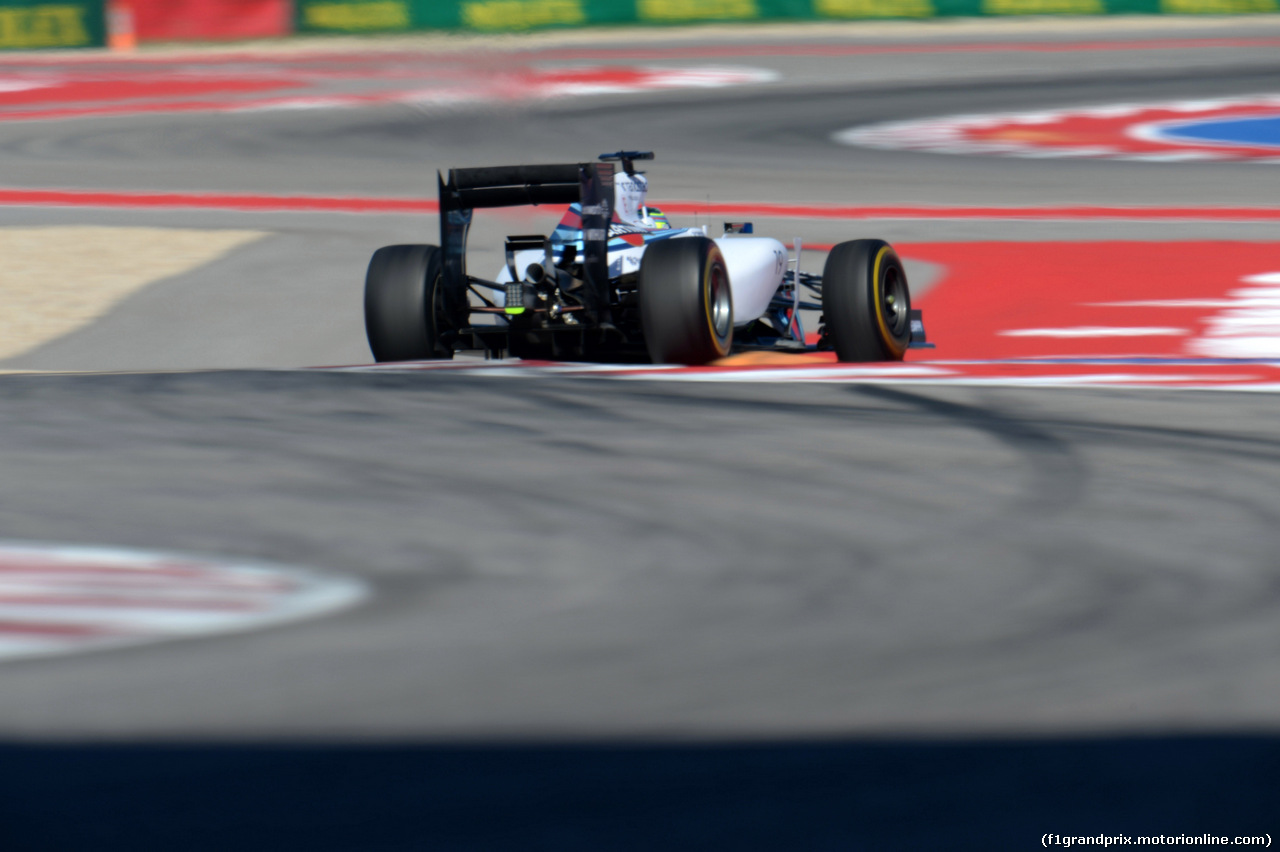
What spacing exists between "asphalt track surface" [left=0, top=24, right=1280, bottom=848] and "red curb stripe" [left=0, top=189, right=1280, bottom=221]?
885 cm

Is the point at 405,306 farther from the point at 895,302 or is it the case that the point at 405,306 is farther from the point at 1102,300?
the point at 1102,300

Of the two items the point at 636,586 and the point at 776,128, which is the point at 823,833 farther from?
the point at 776,128

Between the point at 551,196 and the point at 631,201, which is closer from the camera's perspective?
the point at 551,196

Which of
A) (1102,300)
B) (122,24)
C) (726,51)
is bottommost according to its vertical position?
(1102,300)

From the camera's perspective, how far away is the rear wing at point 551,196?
8148 mm

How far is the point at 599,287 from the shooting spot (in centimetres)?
825

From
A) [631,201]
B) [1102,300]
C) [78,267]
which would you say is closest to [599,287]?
[631,201]

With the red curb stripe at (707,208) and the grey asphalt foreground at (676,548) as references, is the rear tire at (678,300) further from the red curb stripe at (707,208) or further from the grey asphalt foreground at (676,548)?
the red curb stripe at (707,208)

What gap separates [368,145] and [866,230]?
309 inches

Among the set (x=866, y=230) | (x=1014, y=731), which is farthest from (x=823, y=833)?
(x=866, y=230)

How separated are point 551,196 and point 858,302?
1.61 m

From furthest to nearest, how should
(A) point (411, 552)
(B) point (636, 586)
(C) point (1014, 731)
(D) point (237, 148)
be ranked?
1. (D) point (237, 148)
2. (A) point (411, 552)
3. (B) point (636, 586)
4. (C) point (1014, 731)

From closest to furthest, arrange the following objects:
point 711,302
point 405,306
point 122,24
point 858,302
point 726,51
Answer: point 711,302 → point 858,302 → point 405,306 → point 726,51 → point 122,24

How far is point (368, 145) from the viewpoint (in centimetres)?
2047
